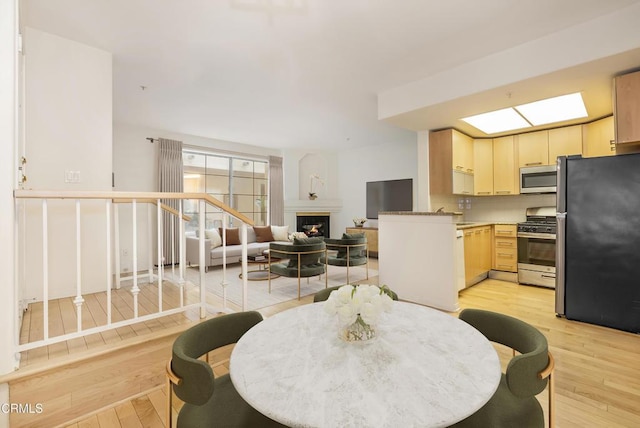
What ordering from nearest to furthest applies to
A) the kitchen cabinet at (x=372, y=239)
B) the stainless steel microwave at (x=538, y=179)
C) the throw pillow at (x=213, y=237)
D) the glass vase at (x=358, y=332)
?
the glass vase at (x=358, y=332) → the stainless steel microwave at (x=538, y=179) → the throw pillow at (x=213, y=237) → the kitchen cabinet at (x=372, y=239)

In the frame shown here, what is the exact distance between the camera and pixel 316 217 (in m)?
7.80

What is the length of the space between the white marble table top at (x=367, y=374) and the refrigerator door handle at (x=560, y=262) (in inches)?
104

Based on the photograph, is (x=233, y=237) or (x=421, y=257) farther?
(x=233, y=237)

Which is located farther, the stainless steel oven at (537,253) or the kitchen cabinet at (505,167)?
the kitchen cabinet at (505,167)

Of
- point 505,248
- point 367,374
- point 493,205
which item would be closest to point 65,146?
point 367,374

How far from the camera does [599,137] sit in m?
3.93

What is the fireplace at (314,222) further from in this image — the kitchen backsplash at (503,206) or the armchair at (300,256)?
the armchair at (300,256)

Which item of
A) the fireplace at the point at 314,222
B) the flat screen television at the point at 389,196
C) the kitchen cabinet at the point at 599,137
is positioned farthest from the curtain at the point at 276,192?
the kitchen cabinet at the point at 599,137

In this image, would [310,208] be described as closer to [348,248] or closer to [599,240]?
[348,248]

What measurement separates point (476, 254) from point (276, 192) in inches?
188

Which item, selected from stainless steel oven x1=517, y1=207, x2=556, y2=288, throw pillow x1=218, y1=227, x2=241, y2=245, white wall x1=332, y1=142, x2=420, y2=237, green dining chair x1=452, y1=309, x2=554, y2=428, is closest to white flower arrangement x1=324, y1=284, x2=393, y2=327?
green dining chair x1=452, y1=309, x2=554, y2=428

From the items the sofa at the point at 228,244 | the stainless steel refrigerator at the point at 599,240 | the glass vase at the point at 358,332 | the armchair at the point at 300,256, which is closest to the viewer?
the glass vase at the point at 358,332

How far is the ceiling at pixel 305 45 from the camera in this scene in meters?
2.43
